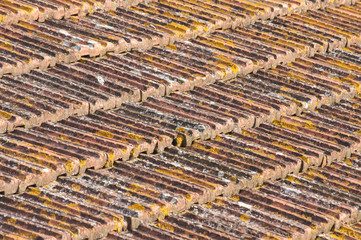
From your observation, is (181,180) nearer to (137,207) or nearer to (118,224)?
(137,207)

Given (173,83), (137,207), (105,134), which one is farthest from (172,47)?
(137,207)

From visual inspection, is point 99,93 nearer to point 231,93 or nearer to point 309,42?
point 231,93

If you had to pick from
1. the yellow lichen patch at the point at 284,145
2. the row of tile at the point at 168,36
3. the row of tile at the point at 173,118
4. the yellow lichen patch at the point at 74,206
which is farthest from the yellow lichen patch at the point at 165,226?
the row of tile at the point at 168,36

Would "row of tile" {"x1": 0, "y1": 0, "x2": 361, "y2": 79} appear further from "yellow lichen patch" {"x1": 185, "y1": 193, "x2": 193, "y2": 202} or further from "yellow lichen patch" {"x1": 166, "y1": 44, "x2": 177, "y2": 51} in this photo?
"yellow lichen patch" {"x1": 185, "y1": 193, "x2": 193, "y2": 202}

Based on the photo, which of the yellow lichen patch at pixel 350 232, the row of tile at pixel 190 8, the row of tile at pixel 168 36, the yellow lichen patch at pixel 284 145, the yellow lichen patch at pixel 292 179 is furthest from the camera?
the row of tile at pixel 190 8

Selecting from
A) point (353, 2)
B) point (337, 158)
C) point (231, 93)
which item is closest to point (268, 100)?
point (231, 93)

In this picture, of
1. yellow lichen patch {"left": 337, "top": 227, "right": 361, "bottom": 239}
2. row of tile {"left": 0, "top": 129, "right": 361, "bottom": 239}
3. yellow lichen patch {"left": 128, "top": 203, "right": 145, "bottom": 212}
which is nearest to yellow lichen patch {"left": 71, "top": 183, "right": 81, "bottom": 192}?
row of tile {"left": 0, "top": 129, "right": 361, "bottom": 239}

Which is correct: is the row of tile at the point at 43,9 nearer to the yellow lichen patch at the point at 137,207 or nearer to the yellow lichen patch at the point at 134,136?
the yellow lichen patch at the point at 134,136

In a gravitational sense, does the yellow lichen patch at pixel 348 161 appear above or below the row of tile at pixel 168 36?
below

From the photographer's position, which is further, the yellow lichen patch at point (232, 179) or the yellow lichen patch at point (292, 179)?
the yellow lichen patch at point (292, 179)
